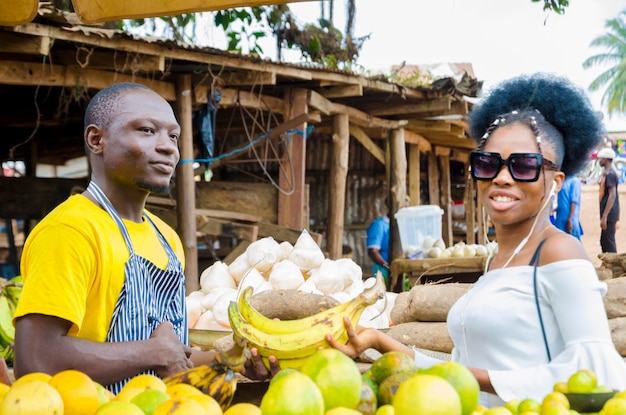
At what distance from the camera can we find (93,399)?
1457 millimetres

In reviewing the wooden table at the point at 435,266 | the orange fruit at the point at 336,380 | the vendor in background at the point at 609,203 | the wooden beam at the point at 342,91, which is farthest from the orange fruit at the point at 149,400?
the vendor in background at the point at 609,203

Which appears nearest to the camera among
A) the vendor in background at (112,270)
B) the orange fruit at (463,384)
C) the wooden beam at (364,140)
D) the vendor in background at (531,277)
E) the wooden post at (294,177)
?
the orange fruit at (463,384)

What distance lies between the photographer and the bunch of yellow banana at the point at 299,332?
2.22 metres

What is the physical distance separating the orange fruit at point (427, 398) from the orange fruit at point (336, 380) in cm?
13

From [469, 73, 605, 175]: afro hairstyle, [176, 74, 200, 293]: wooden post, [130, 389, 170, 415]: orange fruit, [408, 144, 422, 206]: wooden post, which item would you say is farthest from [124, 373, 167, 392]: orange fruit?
[408, 144, 422, 206]: wooden post

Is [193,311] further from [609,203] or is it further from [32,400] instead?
[609,203]

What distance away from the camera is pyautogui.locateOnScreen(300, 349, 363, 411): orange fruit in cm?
151

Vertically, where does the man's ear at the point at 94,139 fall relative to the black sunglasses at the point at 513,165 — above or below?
above

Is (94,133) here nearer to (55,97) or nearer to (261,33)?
(55,97)

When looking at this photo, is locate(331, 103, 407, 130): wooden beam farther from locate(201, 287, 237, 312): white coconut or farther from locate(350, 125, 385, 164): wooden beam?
locate(201, 287, 237, 312): white coconut

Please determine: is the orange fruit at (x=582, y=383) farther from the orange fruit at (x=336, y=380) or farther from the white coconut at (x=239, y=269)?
the white coconut at (x=239, y=269)

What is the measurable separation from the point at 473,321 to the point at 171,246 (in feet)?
4.15

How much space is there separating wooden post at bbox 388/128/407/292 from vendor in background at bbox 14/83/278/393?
25.7 ft

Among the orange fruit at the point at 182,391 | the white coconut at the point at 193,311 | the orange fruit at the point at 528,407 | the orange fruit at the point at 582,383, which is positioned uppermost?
the orange fruit at the point at 182,391
